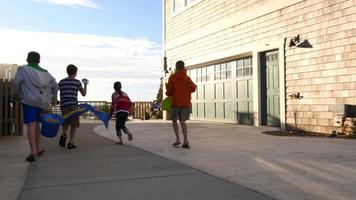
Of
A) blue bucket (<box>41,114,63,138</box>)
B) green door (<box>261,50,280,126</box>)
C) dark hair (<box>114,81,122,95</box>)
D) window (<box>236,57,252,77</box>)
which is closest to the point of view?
blue bucket (<box>41,114,63,138</box>)

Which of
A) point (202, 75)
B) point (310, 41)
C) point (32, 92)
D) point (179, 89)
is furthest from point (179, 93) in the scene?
point (202, 75)

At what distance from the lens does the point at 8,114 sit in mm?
11328

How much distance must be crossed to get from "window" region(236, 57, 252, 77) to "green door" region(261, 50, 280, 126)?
858 mm

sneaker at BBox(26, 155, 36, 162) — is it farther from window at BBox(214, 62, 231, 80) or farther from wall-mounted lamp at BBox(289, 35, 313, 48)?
window at BBox(214, 62, 231, 80)

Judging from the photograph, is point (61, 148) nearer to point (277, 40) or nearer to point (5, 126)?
point (5, 126)

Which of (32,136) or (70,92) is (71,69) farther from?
(32,136)

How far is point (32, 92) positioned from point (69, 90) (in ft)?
4.44

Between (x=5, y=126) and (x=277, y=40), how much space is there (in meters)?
7.32

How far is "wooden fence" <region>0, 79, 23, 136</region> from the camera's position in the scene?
438 inches

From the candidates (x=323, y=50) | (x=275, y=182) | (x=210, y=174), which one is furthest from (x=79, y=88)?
(x=323, y=50)

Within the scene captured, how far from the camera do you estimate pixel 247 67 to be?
48.1 feet

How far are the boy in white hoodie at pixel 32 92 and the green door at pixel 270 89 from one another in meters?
7.46

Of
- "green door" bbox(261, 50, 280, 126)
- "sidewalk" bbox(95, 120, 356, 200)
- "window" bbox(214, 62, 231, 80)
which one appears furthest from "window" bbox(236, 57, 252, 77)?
"sidewalk" bbox(95, 120, 356, 200)

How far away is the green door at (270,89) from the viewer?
13195mm
